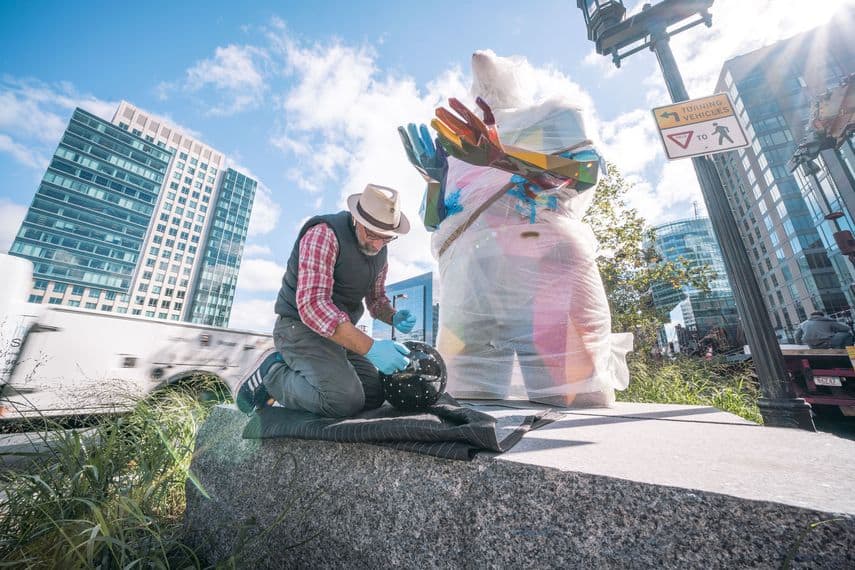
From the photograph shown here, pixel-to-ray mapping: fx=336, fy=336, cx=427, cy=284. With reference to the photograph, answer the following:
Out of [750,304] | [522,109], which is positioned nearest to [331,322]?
[522,109]

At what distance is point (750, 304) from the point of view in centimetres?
224

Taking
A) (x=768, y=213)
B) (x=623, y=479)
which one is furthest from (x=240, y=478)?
(x=768, y=213)

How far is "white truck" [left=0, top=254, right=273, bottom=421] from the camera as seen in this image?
445 cm

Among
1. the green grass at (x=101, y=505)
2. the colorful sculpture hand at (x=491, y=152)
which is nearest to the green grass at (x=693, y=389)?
the colorful sculpture hand at (x=491, y=152)

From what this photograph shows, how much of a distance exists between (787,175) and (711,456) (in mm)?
45761

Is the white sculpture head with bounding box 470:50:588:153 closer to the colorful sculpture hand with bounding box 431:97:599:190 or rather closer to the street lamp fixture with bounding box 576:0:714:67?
the colorful sculpture hand with bounding box 431:97:599:190

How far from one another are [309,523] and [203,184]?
77.0 m

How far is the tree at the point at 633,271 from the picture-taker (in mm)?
5906

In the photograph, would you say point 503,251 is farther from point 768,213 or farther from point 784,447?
point 768,213

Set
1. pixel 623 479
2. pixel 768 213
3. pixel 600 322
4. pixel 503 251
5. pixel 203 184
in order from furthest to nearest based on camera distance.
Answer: pixel 203 184
pixel 768 213
pixel 503 251
pixel 600 322
pixel 623 479

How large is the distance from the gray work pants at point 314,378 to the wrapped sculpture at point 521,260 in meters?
0.83

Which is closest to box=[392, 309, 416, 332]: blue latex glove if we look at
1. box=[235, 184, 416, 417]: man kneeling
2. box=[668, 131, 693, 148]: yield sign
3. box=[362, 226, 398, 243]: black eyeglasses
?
box=[235, 184, 416, 417]: man kneeling

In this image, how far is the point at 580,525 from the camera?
773 millimetres

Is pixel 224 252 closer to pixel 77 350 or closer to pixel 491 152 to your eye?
pixel 77 350
